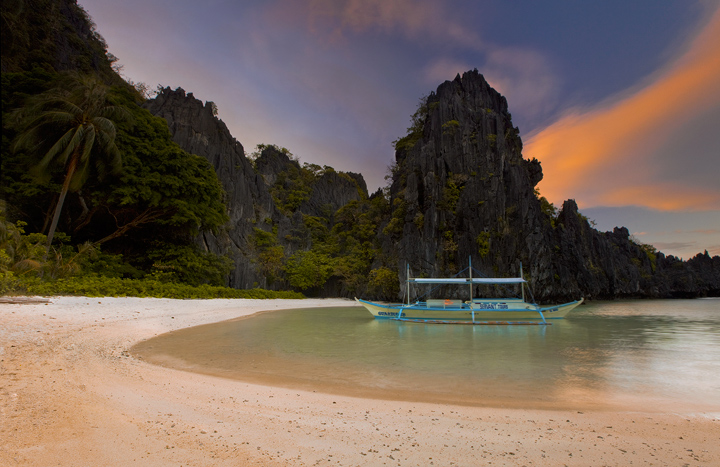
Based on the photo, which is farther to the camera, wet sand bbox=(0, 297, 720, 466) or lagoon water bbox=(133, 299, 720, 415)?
lagoon water bbox=(133, 299, 720, 415)

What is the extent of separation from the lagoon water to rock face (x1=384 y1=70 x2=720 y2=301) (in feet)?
88.6

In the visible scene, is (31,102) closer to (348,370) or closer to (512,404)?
(348,370)

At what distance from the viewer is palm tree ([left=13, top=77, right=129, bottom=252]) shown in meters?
19.5

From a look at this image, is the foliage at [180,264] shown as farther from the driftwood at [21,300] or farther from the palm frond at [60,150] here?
the driftwood at [21,300]

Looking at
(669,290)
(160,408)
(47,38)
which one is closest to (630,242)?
(669,290)

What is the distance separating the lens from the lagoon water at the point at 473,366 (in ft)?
17.6

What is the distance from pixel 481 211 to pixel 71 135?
3776cm

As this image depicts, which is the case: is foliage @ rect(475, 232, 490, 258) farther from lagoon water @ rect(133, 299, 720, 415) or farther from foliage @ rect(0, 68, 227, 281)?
foliage @ rect(0, 68, 227, 281)

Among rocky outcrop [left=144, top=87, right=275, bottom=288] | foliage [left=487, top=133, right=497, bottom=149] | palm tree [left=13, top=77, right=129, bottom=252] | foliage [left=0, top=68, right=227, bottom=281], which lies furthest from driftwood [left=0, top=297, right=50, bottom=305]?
foliage [left=487, top=133, right=497, bottom=149]

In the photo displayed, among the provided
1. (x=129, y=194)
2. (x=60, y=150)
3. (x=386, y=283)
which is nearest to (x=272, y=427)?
(x=129, y=194)

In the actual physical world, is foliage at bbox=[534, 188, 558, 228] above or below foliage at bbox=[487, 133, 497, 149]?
below

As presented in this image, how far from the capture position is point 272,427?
338 centimetres

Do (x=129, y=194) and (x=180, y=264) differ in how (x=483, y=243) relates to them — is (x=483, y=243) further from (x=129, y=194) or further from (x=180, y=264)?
(x=129, y=194)

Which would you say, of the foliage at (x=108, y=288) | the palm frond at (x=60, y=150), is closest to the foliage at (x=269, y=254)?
the foliage at (x=108, y=288)
